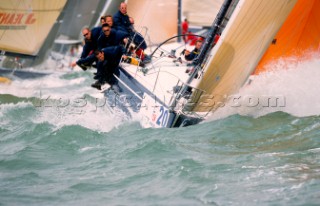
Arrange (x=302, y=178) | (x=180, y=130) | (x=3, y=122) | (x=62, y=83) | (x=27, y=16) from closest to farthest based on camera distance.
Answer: (x=302, y=178) → (x=180, y=130) → (x=3, y=122) → (x=27, y=16) → (x=62, y=83)

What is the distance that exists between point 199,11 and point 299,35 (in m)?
7.94

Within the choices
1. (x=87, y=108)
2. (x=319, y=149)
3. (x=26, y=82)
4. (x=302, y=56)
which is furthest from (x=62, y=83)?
(x=319, y=149)

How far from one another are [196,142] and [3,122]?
3.36 meters

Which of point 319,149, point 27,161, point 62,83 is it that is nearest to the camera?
point 319,149

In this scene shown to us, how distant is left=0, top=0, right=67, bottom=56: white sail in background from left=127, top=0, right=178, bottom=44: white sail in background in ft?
6.92

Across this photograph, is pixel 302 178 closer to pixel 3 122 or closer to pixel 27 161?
pixel 27 161

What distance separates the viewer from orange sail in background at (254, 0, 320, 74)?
1071 cm

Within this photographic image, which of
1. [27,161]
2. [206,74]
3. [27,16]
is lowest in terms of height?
[27,161]

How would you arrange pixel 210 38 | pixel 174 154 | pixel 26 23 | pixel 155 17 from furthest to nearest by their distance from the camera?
1. pixel 155 17
2. pixel 26 23
3. pixel 210 38
4. pixel 174 154

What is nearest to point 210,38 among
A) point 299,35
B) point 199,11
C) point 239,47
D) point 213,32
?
point 213,32

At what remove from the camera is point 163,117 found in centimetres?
839

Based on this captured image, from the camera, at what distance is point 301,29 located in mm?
10758

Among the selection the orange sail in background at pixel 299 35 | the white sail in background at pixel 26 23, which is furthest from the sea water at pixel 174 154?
the white sail in background at pixel 26 23

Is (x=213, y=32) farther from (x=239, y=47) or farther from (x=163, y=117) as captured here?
(x=163, y=117)
